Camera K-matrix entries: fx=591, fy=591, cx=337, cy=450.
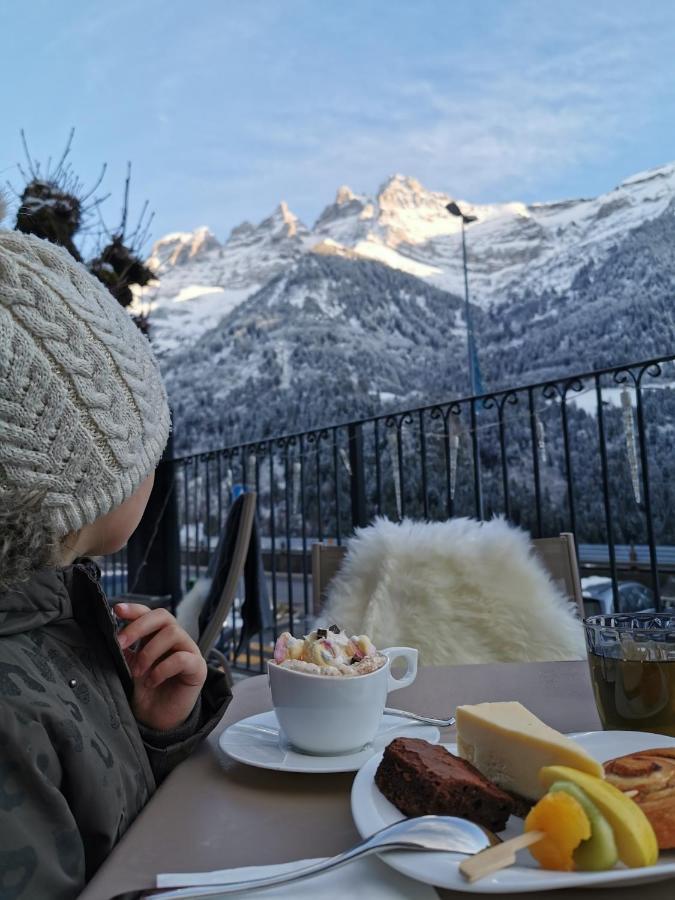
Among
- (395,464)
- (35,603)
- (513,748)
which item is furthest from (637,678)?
(395,464)

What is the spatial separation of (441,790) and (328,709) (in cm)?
21

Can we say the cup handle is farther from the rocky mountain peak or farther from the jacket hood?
the rocky mountain peak

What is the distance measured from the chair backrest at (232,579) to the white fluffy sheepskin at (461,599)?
3.49ft

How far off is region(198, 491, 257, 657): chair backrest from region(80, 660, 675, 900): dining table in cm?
175

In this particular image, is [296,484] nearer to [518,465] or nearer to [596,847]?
[518,465]

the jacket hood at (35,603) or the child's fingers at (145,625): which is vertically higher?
the jacket hood at (35,603)

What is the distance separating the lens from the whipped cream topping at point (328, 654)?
2.18ft

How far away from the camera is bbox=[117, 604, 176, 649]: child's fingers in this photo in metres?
0.66

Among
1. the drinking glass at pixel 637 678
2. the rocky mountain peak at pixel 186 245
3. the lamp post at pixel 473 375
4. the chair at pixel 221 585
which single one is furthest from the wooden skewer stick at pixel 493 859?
the rocky mountain peak at pixel 186 245

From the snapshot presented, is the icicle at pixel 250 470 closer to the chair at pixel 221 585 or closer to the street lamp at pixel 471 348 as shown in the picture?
the chair at pixel 221 585

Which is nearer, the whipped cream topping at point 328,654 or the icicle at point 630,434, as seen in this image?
the whipped cream topping at point 328,654

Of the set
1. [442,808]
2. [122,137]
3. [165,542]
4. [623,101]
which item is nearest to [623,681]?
[442,808]

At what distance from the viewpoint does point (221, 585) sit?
2691 millimetres

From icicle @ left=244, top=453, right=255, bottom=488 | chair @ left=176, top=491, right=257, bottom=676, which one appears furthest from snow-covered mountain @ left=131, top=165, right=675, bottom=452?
chair @ left=176, top=491, right=257, bottom=676
